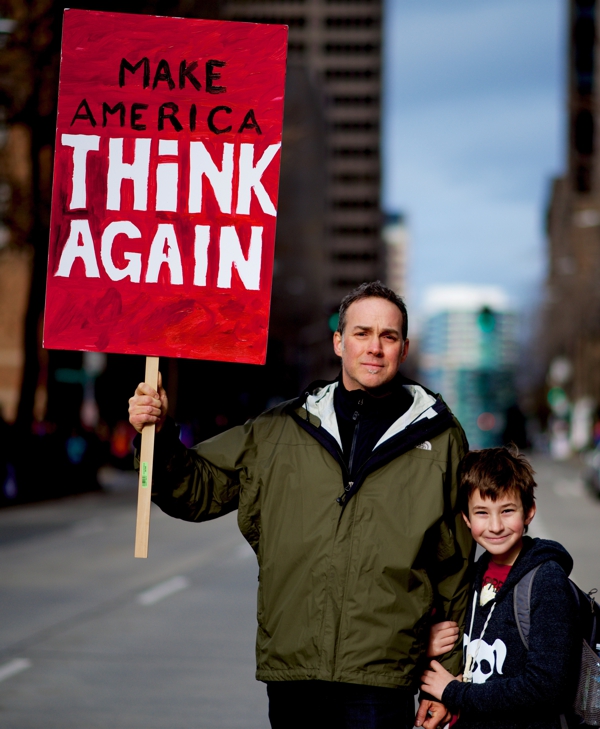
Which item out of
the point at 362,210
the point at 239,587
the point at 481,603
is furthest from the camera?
the point at 362,210

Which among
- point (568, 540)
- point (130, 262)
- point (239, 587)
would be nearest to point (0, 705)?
point (130, 262)

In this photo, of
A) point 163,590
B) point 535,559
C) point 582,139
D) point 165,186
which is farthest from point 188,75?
point 582,139

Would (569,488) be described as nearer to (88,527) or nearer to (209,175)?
(88,527)

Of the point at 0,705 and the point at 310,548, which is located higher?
the point at 310,548

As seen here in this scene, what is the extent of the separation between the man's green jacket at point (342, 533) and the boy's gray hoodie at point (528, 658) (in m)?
0.21

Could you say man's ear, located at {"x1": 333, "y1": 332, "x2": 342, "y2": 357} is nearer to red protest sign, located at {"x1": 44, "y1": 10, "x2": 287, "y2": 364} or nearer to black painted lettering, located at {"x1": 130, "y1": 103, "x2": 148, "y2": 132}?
red protest sign, located at {"x1": 44, "y1": 10, "x2": 287, "y2": 364}

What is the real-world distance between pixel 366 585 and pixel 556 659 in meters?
0.61

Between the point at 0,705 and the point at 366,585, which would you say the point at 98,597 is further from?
the point at 366,585

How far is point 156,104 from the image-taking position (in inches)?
177

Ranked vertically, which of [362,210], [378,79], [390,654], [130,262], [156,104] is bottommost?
[390,654]

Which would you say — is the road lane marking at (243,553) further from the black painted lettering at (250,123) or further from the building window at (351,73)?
the building window at (351,73)

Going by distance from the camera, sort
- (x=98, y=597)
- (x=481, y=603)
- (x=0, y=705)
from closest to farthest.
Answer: (x=481, y=603)
(x=0, y=705)
(x=98, y=597)

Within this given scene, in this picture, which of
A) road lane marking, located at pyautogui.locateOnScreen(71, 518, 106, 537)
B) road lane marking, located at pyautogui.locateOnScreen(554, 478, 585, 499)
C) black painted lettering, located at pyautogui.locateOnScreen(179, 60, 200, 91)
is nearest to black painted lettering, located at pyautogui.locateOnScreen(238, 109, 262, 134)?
black painted lettering, located at pyautogui.locateOnScreen(179, 60, 200, 91)

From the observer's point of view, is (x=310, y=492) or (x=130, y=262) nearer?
(x=310, y=492)
